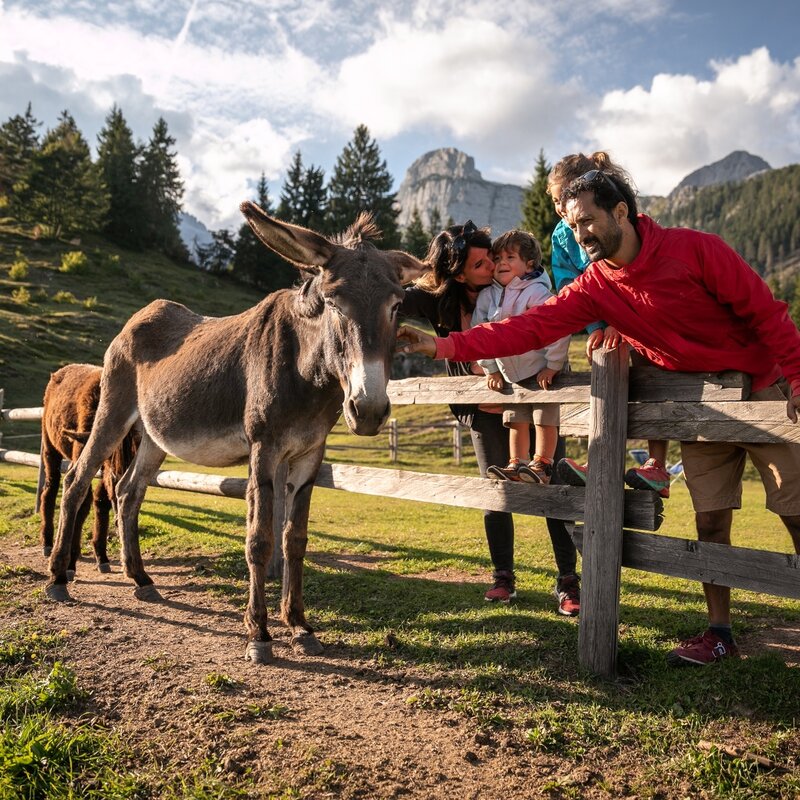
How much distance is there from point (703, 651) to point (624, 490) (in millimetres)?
1104

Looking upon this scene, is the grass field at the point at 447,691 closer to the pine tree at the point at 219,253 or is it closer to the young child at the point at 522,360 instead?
the young child at the point at 522,360

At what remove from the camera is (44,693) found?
343 centimetres

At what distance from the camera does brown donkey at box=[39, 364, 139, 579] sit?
6.84 m

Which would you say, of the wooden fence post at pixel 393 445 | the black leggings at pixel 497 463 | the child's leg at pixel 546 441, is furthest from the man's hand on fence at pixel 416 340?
the wooden fence post at pixel 393 445

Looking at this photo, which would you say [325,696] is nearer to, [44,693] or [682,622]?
[44,693]

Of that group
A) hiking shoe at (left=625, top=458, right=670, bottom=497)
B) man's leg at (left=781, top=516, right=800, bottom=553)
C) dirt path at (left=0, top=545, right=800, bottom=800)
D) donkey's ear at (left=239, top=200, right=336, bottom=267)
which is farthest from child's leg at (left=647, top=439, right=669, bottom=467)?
donkey's ear at (left=239, top=200, right=336, bottom=267)

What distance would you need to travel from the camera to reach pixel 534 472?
456cm

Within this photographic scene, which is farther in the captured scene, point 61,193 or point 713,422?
point 61,193

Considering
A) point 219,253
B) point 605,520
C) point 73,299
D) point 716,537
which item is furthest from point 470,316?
point 219,253

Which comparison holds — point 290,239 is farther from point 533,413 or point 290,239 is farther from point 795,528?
point 795,528

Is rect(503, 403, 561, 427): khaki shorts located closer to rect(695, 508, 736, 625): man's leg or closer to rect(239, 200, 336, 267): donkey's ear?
rect(695, 508, 736, 625): man's leg

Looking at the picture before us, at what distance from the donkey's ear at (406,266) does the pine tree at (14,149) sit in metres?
66.5

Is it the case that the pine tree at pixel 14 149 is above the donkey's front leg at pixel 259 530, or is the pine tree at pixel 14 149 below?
above

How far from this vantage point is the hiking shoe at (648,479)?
12.7 feet
